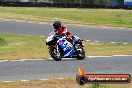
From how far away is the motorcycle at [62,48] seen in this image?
16531mm

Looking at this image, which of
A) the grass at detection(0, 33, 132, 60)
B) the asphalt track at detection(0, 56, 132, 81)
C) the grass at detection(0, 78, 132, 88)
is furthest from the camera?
the grass at detection(0, 33, 132, 60)

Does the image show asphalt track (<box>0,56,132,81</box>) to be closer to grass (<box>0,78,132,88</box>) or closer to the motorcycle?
the motorcycle

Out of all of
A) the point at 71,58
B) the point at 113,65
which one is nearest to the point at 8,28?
the point at 71,58

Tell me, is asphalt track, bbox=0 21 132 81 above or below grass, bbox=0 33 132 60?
above

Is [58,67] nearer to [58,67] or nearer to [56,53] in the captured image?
[58,67]

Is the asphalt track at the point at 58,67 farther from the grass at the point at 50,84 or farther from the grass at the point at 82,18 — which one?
the grass at the point at 82,18

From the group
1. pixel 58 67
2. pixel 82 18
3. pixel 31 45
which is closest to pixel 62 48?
pixel 58 67

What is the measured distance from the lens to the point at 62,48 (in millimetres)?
16844

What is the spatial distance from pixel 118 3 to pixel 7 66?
52.5 meters

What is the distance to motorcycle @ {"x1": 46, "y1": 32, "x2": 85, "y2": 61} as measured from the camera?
16531 mm

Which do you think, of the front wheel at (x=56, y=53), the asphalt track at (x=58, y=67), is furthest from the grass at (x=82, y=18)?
the asphalt track at (x=58, y=67)

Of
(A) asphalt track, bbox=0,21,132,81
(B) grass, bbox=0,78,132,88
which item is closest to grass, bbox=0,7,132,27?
(A) asphalt track, bbox=0,21,132,81

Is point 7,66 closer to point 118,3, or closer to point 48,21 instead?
point 48,21

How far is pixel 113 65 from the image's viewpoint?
1502 centimetres
